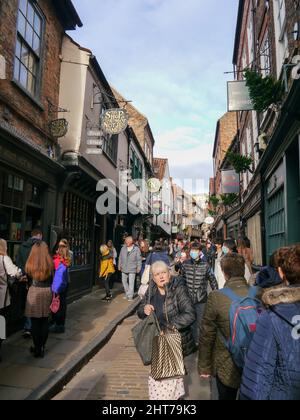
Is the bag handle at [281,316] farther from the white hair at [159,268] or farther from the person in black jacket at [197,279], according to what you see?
the person in black jacket at [197,279]

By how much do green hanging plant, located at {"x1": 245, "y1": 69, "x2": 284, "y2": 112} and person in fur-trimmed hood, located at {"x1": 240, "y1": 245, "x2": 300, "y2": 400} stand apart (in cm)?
588

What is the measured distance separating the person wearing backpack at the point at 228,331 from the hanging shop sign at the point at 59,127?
20.6ft

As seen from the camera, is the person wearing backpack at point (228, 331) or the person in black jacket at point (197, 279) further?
the person in black jacket at point (197, 279)

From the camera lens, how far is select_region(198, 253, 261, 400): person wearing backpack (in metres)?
2.80

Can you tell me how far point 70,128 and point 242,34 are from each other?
10553 mm

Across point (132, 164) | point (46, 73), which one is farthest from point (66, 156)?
point (132, 164)

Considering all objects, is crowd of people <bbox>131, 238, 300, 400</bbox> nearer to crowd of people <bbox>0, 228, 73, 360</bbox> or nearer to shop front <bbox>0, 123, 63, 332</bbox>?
crowd of people <bbox>0, 228, 73, 360</bbox>

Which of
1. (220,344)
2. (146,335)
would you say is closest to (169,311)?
(146,335)

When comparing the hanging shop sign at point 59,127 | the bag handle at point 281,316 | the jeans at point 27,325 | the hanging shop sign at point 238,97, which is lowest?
the jeans at point 27,325

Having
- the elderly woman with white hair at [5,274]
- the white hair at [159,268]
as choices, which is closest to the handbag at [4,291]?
the elderly woman with white hair at [5,274]

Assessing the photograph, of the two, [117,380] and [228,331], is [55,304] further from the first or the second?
[228,331]

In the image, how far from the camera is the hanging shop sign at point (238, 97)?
10.3 meters

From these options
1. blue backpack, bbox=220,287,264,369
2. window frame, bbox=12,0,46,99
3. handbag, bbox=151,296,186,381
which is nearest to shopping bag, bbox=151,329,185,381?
handbag, bbox=151,296,186,381
